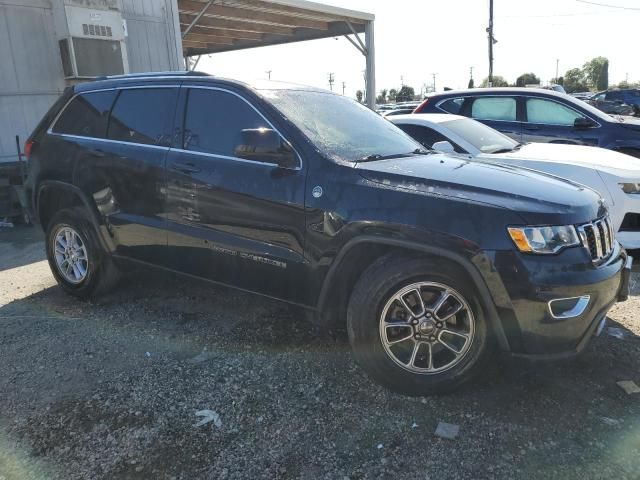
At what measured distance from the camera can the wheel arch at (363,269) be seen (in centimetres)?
274

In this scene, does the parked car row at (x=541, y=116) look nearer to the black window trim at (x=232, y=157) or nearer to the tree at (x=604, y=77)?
the black window trim at (x=232, y=157)

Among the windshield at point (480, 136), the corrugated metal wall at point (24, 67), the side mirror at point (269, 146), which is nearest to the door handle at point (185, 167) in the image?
the side mirror at point (269, 146)

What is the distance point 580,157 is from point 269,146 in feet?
13.1

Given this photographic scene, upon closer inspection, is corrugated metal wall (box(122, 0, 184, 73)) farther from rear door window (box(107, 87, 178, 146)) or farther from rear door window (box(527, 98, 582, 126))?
rear door window (box(527, 98, 582, 126))

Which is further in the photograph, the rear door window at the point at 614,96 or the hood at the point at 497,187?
the rear door window at the point at 614,96

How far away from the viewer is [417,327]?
295cm

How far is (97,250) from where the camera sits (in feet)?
14.6

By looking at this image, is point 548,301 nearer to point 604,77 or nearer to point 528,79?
point 528,79

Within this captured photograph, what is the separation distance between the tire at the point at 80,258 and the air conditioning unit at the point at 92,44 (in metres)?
5.33

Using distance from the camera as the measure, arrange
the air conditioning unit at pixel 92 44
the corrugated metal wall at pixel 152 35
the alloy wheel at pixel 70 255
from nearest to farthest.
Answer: the alloy wheel at pixel 70 255 → the air conditioning unit at pixel 92 44 → the corrugated metal wall at pixel 152 35

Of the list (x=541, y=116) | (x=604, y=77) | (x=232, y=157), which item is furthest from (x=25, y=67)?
(x=604, y=77)

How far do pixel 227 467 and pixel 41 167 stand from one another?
340cm

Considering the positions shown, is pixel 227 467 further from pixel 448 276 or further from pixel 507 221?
pixel 507 221

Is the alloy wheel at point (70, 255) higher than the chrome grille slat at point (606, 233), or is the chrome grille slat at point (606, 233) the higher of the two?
the chrome grille slat at point (606, 233)
